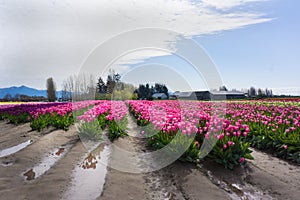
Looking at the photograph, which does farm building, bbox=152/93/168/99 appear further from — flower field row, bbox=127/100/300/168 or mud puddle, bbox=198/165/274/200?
mud puddle, bbox=198/165/274/200

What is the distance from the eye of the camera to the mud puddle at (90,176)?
3.68 meters

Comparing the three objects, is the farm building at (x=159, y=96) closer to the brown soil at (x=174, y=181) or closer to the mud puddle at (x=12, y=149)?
the mud puddle at (x=12, y=149)

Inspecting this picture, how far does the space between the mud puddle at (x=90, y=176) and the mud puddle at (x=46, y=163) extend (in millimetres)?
672

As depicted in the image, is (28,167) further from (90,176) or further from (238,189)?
(238,189)

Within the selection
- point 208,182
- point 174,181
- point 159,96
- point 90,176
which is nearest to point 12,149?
point 90,176

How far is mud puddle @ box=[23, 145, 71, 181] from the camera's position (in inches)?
178

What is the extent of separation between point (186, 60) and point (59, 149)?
4318mm

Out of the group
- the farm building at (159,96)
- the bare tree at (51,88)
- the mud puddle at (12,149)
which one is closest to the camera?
the mud puddle at (12,149)

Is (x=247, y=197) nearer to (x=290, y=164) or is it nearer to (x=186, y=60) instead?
(x=290, y=164)

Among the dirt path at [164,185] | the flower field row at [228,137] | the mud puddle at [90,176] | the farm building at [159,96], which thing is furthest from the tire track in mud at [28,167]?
the farm building at [159,96]

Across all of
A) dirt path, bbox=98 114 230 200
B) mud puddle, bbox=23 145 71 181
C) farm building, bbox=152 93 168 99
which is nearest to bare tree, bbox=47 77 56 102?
farm building, bbox=152 93 168 99

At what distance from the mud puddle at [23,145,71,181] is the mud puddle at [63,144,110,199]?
67 cm

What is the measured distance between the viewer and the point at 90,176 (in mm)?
4500

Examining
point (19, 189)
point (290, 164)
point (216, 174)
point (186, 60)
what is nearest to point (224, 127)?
point (216, 174)
